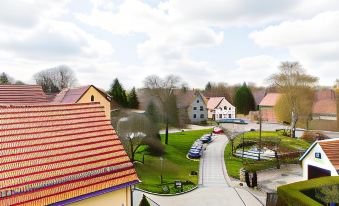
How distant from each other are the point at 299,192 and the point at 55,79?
68.6 meters

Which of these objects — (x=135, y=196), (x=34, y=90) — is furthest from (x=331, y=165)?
(x=34, y=90)

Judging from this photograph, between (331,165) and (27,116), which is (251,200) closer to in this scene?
(331,165)

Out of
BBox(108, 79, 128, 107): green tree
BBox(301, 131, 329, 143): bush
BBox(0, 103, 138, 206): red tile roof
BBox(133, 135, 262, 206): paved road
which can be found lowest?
BBox(133, 135, 262, 206): paved road

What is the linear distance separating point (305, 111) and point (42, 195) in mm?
51829

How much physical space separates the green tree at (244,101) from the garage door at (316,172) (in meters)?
58.2

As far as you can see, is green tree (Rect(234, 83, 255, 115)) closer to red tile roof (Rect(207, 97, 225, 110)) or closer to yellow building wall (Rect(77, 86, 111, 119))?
red tile roof (Rect(207, 97, 225, 110))

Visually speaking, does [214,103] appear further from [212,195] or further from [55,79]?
[212,195]

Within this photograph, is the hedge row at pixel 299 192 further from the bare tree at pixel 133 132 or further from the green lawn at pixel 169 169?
the bare tree at pixel 133 132

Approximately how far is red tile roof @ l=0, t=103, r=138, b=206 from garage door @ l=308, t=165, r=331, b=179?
1660 cm

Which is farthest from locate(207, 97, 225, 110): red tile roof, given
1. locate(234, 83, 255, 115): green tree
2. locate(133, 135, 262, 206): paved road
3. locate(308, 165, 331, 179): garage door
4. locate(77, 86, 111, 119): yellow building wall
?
locate(308, 165, 331, 179): garage door

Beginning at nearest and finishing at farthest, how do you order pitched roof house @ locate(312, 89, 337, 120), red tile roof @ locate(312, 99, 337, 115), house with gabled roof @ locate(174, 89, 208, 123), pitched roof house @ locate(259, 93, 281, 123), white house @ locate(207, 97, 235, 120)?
pitched roof house @ locate(312, 89, 337, 120) → red tile roof @ locate(312, 99, 337, 115) → house with gabled roof @ locate(174, 89, 208, 123) → pitched roof house @ locate(259, 93, 281, 123) → white house @ locate(207, 97, 235, 120)

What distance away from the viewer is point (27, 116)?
11.8m

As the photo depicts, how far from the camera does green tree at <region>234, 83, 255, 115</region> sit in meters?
81.5

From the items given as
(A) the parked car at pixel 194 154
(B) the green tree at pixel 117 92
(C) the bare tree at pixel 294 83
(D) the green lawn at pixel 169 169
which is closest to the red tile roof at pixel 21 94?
(D) the green lawn at pixel 169 169
